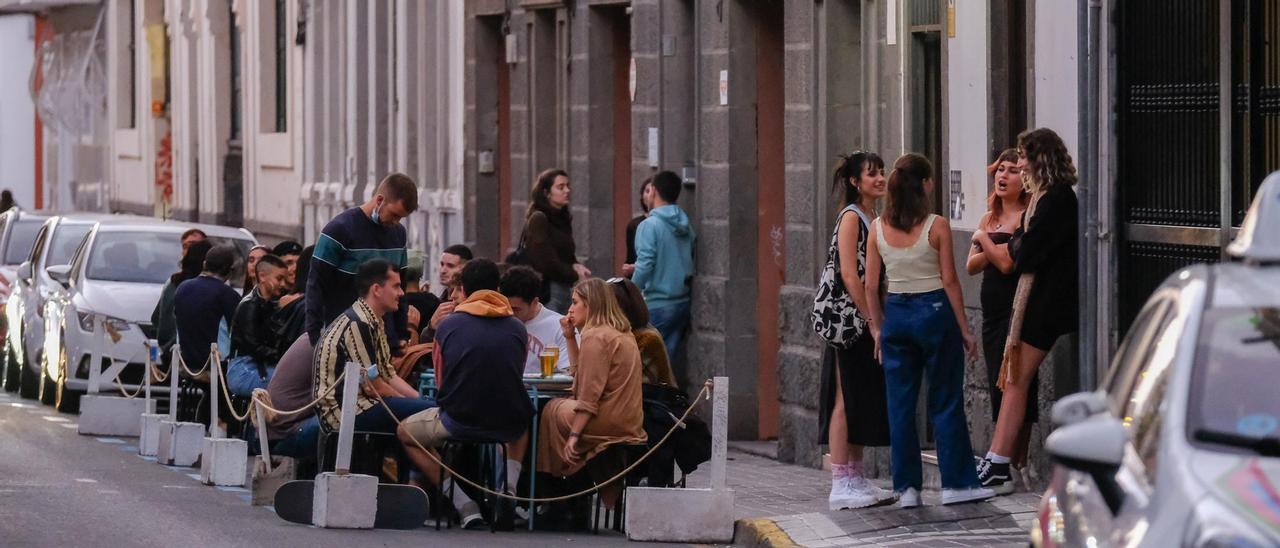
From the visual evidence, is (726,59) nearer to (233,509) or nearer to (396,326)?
(396,326)

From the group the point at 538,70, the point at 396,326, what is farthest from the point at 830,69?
the point at 538,70

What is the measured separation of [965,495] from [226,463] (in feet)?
16.7

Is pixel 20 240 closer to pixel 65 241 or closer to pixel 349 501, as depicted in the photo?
pixel 65 241

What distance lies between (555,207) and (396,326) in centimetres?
352

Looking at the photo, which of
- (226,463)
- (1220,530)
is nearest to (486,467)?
(226,463)

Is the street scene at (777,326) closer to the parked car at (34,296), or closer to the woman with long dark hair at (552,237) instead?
the woman with long dark hair at (552,237)

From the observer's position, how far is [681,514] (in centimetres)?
1241

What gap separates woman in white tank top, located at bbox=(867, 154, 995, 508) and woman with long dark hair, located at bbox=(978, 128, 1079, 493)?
0.29 meters

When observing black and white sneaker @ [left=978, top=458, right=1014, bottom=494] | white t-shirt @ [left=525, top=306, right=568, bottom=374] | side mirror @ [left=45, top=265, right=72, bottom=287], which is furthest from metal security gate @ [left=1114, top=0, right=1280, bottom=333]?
side mirror @ [left=45, top=265, right=72, bottom=287]

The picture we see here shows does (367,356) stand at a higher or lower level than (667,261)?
lower

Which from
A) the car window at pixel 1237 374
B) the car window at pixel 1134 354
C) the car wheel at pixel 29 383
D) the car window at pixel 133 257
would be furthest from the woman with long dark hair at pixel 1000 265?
the car wheel at pixel 29 383

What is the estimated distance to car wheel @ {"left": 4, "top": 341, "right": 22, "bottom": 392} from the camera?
24.5m

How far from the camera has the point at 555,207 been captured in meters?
18.4

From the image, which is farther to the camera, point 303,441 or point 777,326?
point 777,326
